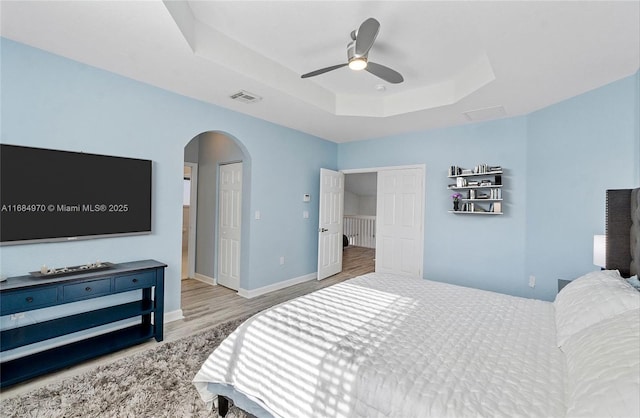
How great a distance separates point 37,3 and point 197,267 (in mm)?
3972

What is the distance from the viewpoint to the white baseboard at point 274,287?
4012 mm

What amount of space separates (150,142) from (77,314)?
173 centimetres

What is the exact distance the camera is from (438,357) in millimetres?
1329

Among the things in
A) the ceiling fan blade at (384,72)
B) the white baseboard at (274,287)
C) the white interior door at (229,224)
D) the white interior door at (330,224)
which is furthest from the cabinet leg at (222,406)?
the white interior door at (330,224)

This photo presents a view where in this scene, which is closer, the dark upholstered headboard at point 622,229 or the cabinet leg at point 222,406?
the cabinet leg at point 222,406

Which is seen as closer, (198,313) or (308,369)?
(308,369)

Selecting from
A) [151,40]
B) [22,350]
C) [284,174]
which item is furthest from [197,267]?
[151,40]

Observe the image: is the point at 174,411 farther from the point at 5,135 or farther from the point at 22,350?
the point at 5,135

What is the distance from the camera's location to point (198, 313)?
3.40 meters

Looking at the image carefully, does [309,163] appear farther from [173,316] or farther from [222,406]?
[222,406]

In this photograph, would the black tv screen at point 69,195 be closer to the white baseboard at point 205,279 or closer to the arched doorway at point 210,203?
the arched doorway at point 210,203

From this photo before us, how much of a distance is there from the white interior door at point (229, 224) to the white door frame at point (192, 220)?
682 mm

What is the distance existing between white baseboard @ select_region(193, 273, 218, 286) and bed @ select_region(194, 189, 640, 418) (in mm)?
3054

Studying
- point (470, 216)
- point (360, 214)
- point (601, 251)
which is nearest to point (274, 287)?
point (470, 216)
